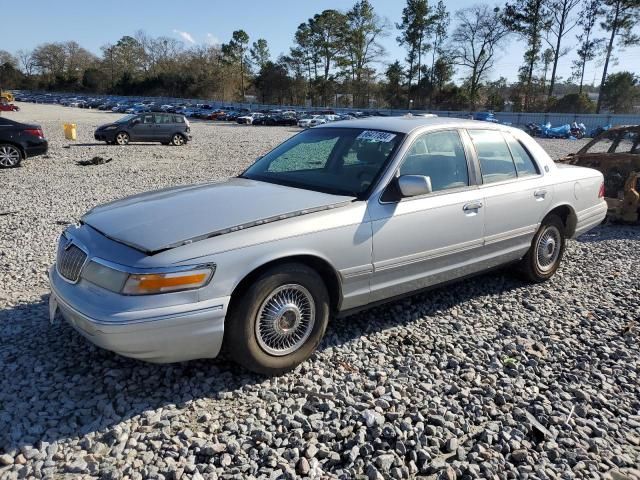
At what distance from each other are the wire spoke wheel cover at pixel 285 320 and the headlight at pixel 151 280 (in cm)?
46

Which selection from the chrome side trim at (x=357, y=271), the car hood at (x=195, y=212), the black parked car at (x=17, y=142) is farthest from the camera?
the black parked car at (x=17, y=142)

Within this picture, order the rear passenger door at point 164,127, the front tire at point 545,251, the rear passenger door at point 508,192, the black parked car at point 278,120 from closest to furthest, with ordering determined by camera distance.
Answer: the rear passenger door at point 508,192, the front tire at point 545,251, the rear passenger door at point 164,127, the black parked car at point 278,120

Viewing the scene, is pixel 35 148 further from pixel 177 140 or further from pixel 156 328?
pixel 156 328

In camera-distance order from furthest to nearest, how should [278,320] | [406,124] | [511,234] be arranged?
1. [511,234]
2. [406,124]
3. [278,320]

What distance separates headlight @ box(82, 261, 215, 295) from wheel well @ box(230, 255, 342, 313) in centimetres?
27

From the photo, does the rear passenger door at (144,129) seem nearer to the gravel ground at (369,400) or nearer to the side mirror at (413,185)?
the gravel ground at (369,400)

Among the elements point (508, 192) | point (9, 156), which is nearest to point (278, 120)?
point (9, 156)

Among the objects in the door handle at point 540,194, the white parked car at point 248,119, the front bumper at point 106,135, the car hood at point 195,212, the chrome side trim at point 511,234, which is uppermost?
the car hood at point 195,212

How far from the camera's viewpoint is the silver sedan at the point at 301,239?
9.20ft

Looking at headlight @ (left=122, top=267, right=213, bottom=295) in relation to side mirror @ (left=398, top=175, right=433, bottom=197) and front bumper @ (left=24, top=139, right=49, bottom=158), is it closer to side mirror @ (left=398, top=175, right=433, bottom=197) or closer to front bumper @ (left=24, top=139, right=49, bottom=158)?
side mirror @ (left=398, top=175, right=433, bottom=197)

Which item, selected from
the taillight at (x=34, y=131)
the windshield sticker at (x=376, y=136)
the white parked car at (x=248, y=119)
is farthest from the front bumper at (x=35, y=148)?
the white parked car at (x=248, y=119)

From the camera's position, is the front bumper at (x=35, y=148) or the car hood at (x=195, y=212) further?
the front bumper at (x=35, y=148)

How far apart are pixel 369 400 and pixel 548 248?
122 inches

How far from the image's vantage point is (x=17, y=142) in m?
13.3
